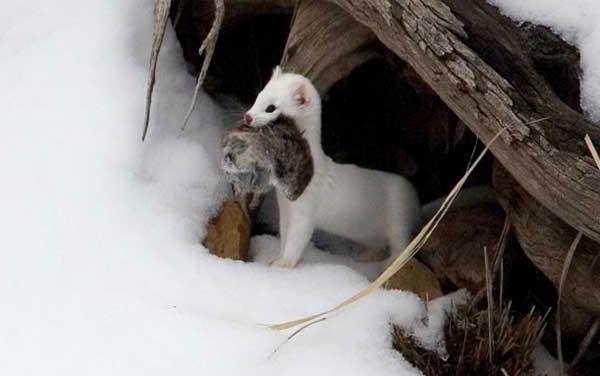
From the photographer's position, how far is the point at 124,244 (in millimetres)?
1738

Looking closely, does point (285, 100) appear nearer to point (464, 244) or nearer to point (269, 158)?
point (269, 158)

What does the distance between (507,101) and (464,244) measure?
1.61 ft

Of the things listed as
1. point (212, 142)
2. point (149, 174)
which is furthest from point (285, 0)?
point (149, 174)

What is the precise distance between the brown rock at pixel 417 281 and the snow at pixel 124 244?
0.23ft

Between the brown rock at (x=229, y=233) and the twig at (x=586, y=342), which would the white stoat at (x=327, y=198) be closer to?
the brown rock at (x=229, y=233)

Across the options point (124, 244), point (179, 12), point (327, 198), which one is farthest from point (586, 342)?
point (179, 12)

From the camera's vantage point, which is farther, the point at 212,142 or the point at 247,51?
the point at 247,51

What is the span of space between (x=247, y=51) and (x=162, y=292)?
95cm

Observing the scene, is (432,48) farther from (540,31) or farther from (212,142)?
(212,142)

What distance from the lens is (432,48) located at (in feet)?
5.06

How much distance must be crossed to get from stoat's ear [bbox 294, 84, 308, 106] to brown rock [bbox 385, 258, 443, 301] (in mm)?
428

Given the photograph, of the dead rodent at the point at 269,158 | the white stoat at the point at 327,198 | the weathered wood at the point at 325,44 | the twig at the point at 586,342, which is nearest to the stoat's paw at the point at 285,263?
the white stoat at the point at 327,198

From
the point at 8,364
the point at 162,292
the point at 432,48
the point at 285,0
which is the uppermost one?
the point at 432,48

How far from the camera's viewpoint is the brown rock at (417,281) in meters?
1.83
